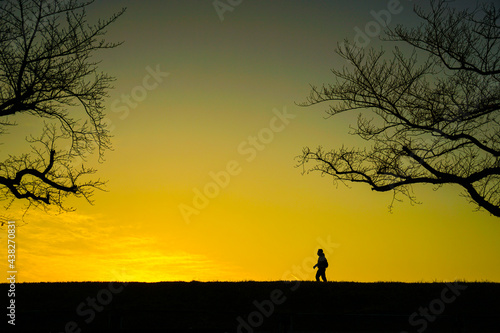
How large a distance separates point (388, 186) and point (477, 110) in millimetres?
4117

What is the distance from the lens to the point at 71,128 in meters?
21.1

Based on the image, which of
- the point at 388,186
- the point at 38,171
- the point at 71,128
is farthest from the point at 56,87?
the point at 388,186
